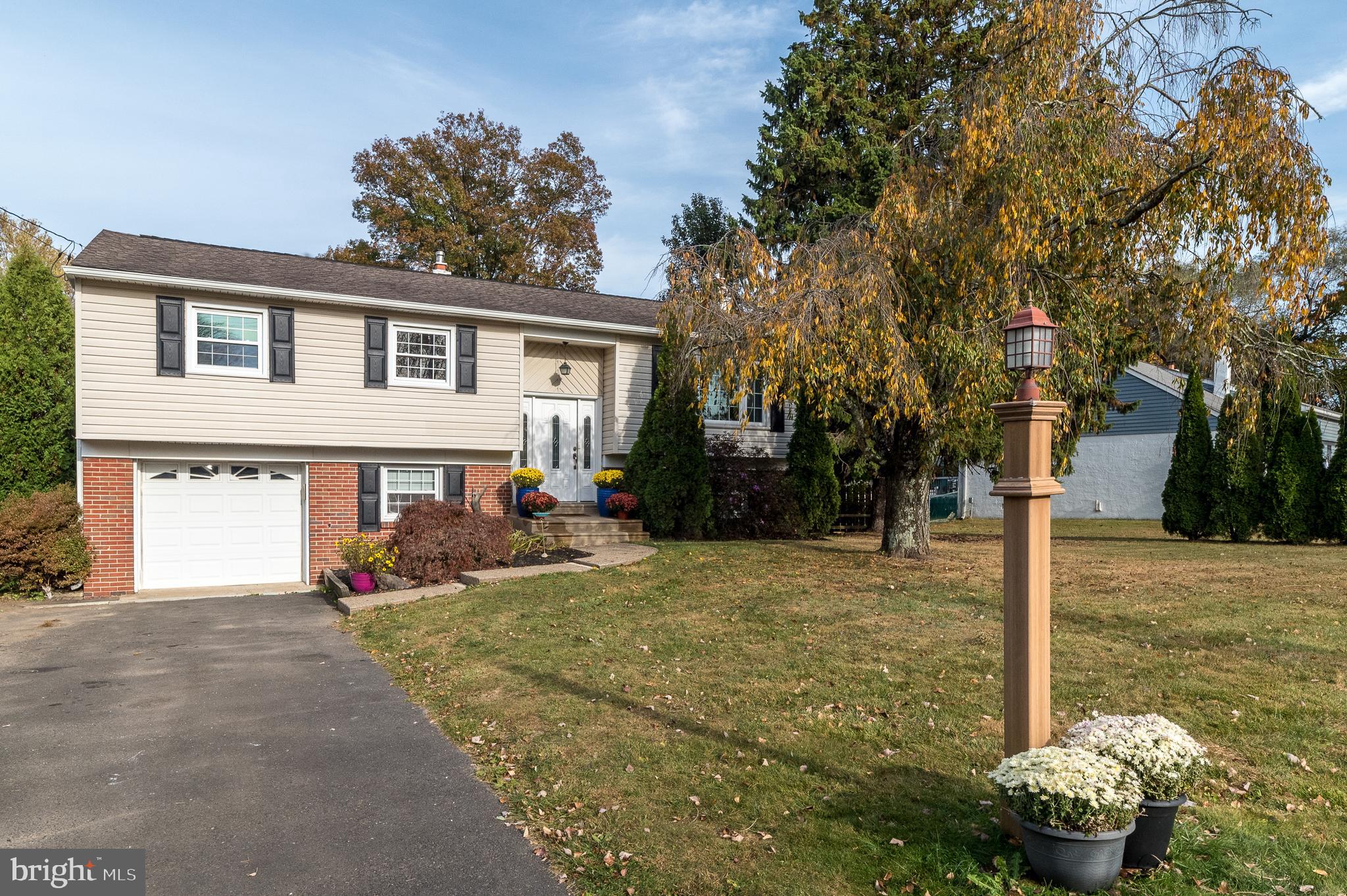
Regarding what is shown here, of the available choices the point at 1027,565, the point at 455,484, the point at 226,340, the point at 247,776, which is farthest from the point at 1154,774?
the point at 226,340

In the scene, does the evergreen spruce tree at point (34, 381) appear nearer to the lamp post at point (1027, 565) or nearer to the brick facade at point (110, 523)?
the brick facade at point (110, 523)

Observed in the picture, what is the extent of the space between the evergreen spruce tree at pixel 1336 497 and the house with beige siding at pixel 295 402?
1403cm

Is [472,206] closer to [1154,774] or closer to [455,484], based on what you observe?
[455,484]

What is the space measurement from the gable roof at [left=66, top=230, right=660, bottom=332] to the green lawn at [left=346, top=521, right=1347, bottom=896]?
6359 mm

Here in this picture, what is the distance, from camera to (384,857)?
380 centimetres

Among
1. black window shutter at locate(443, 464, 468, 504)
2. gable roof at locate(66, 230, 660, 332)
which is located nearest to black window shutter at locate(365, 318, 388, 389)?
gable roof at locate(66, 230, 660, 332)

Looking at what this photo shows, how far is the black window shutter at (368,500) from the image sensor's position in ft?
47.0

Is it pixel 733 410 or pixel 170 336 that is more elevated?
pixel 170 336

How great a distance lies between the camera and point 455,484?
49.1ft

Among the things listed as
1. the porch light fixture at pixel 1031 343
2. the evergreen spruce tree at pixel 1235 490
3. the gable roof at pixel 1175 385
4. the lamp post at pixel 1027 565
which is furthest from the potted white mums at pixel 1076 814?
the gable roof at pixel 1175 385

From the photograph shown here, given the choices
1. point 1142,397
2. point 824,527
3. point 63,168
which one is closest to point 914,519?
point 824,527

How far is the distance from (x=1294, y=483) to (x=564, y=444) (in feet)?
50.2

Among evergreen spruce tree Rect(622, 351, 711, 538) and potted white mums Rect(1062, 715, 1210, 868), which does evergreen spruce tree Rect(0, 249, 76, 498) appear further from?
potted white mums Rect(1062, 715, 1210, 868)

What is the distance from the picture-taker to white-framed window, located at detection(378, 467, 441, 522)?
47.9 ft
